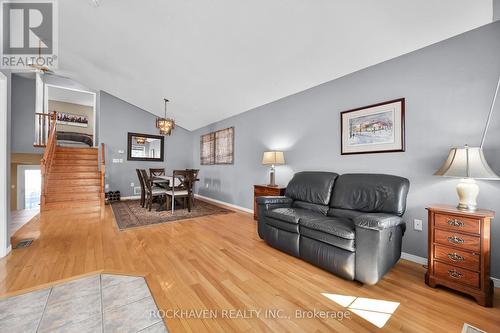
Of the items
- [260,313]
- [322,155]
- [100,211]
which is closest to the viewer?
[260,313]

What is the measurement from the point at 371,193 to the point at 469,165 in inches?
33.5

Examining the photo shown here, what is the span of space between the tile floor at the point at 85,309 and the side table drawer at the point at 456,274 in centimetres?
230

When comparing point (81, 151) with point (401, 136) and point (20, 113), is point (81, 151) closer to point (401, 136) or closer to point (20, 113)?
point (20, 113)

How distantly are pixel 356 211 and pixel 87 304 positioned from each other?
2750mm

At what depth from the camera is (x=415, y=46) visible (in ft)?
7.52

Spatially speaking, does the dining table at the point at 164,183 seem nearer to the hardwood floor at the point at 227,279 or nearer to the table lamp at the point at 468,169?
the hardwood floor at the point at 227,279

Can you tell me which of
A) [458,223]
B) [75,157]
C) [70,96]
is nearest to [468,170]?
[458,223]

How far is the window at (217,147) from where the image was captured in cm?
557

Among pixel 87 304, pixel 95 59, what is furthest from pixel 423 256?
pixel 95 59

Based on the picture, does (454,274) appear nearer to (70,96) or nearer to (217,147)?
(217,147)

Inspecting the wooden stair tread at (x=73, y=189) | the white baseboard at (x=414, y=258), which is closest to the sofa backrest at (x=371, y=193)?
the white baseboard at (x=414, y=258)

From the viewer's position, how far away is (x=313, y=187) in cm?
289

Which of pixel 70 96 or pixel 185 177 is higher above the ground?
pixel 70 96

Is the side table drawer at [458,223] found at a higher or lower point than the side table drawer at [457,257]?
higher
